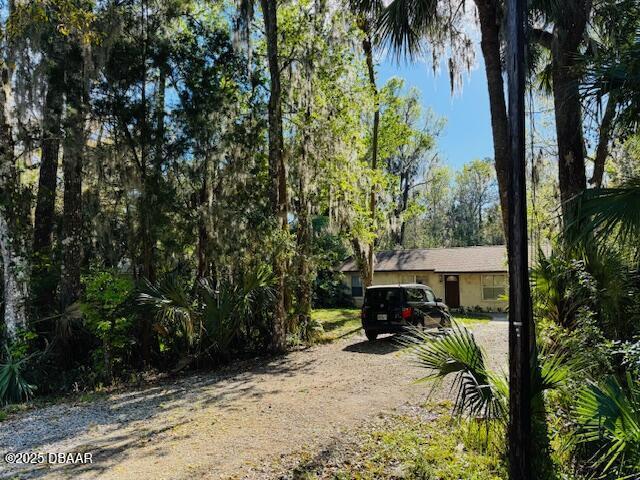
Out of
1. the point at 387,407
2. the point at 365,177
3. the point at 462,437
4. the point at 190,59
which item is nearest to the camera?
the point at 462,437

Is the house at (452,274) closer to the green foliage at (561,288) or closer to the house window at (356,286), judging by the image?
the house window at (356,286)

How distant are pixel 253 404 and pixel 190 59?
7725 millimetres

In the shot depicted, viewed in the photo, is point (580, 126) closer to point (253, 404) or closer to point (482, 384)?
point (482, 384)

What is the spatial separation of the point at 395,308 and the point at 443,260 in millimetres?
13593

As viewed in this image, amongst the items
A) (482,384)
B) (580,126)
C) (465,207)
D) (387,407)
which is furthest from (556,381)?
(465,207)

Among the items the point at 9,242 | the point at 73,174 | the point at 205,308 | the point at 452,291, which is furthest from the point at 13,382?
the point at 452,291

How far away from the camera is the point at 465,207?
169 ft

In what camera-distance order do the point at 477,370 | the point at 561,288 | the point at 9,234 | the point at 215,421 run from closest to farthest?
1. the point at 477,370
2. the point at 561,288
3. the point at 215,421
4. the point at 9,234

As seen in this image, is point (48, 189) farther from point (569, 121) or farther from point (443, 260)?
point (443, 260)

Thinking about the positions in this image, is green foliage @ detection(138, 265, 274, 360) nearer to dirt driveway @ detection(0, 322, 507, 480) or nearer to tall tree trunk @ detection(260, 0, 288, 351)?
tall tree trunk @ detection(260, 0, 288, 351)

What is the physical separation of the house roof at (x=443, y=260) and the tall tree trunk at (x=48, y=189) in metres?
17.3

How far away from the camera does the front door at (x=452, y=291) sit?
2311cm

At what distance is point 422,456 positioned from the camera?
465 centimetres

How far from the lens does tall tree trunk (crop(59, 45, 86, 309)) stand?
9016mm
